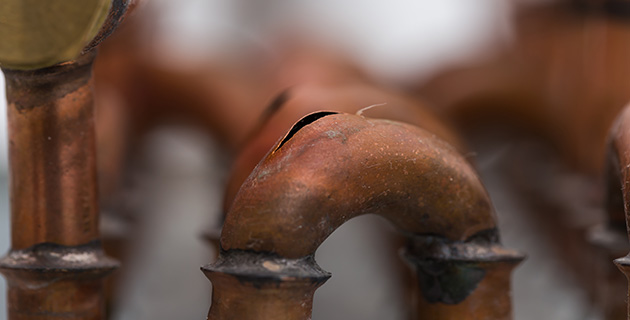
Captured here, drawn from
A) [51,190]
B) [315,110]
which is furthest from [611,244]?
[51,190]

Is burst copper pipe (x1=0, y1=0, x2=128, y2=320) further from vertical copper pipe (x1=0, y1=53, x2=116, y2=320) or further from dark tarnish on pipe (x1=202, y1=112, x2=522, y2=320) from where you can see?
dark tarnish on pipe (x1=202, y1=112, x2=522, y2=320)

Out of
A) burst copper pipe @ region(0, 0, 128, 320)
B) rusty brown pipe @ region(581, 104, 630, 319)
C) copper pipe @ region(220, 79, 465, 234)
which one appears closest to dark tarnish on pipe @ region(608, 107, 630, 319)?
rusty brown pipe @ region(581, 104, 630, 319)

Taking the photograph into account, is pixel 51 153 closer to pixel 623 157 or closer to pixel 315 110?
pixel 315 110

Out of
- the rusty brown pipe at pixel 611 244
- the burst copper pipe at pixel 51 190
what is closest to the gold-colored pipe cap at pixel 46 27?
the burst copper pipe at pixel 51 190

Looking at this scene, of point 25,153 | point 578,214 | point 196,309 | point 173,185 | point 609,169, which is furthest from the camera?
point 173,185

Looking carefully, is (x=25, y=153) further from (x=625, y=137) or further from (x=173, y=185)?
(x=173, y=185)

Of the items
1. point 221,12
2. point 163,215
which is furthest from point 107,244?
point 221,12

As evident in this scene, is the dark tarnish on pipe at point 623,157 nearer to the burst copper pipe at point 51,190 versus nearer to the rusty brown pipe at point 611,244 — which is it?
the rusty brown pipe at point 611,244
